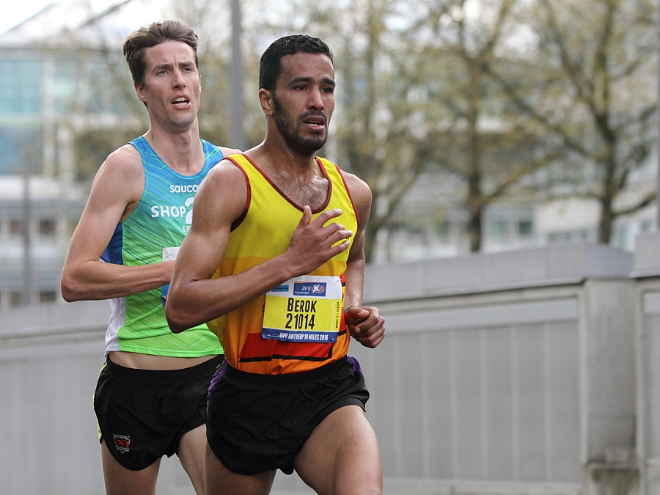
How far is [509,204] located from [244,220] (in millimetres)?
22766

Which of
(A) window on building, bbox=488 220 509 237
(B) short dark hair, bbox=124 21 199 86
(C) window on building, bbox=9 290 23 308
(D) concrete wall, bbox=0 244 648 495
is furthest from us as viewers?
(C) window on building, bbox=9 290 23 308

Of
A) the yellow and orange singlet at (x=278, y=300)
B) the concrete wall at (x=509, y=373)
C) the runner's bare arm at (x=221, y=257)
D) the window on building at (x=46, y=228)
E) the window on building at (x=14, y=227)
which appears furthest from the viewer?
the window on building at (x=14, y=227)

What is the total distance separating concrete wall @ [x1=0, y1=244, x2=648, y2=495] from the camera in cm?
778

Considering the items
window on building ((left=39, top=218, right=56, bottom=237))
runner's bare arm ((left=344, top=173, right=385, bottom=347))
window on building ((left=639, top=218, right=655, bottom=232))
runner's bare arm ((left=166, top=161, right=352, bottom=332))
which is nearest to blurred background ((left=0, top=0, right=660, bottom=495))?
window on building ((left=639, top=218, right=655, bottom=232))

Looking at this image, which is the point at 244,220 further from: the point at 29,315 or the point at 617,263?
the point at 29,315

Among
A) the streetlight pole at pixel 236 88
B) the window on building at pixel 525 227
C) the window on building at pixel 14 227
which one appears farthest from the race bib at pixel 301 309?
the window on building at pixel 14 227

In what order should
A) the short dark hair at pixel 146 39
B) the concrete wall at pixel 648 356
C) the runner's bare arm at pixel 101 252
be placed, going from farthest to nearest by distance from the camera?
1. the concrete wall at pixel 648 356
2. the short dark hair at pixel 146 39
3. the runner's bare arm at pixel 101 252

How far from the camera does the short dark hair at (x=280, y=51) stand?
370 centimetres

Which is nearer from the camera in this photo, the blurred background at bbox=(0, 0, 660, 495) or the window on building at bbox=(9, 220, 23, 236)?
the blurred background at bbox=(0, 0, 660, 495)

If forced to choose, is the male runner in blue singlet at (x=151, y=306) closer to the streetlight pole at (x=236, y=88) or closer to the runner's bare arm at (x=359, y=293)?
the runner's bare arm at (x=359, y=293)

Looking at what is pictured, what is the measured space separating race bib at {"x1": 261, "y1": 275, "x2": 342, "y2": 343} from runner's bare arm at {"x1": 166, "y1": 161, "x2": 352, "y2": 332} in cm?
23

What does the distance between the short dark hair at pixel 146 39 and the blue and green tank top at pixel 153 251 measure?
1.28 ft

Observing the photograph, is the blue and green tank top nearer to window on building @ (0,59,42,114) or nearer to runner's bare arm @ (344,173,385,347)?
runner's bare arm @ (344,173,385,347)

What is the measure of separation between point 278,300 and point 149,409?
1.14 m
